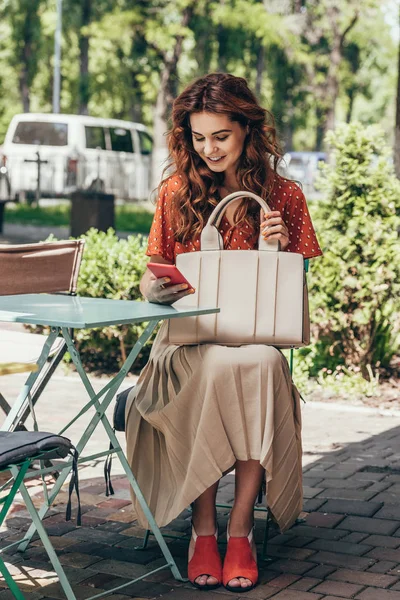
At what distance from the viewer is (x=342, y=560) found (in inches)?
146

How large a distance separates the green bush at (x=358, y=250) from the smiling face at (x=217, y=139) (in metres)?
3.26

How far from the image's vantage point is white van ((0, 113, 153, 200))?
23.8 metres

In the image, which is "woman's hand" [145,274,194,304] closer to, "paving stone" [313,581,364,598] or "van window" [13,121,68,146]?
"paving stone" [313,581,364,598]

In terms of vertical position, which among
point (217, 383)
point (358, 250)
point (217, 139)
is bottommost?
point (217, 383)

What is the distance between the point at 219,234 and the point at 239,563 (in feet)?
3.77

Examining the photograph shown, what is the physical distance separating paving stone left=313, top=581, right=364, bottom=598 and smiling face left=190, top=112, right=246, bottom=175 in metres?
1.54

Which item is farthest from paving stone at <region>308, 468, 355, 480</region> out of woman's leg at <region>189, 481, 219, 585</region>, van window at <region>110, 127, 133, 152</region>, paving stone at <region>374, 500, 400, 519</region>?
van window at <region>110, 127, 133, 152</region>

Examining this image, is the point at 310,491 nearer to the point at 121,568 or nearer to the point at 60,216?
the point at 121,568

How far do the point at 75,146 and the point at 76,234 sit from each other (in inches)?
512

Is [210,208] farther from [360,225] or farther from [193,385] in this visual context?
[360,225]

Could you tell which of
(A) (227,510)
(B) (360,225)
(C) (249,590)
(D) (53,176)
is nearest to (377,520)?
(A) (227,510)

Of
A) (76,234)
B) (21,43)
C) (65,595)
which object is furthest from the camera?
(21,43)

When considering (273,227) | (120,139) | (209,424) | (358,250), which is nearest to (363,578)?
(209,424)

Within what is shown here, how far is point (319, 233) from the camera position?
23.5 feet
